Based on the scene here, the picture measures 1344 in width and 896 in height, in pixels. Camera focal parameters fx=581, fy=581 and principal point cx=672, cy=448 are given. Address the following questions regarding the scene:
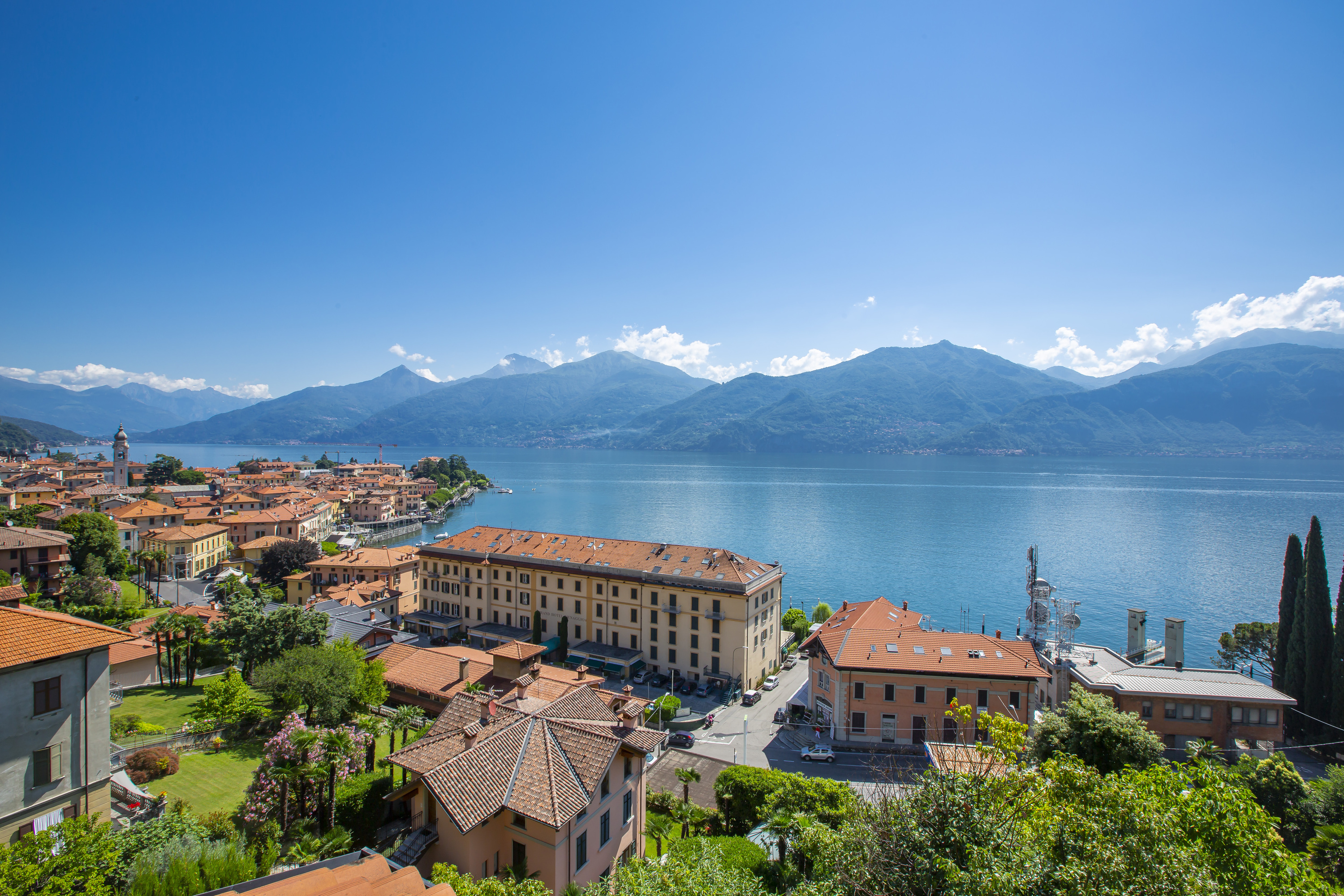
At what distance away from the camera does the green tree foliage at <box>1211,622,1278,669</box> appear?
4919 centimetres

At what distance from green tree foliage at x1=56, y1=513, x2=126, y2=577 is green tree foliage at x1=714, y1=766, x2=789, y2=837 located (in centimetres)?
7010

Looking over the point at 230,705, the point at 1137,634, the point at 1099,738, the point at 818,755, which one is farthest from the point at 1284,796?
the point at 230,705

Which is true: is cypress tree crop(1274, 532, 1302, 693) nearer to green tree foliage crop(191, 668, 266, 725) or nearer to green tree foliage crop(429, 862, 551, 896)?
green tree foliage crop(429, 862, 551, 896)

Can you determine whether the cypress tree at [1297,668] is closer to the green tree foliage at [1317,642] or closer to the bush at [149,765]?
the green tree foliage at [1317,642]

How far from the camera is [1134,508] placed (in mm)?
148875

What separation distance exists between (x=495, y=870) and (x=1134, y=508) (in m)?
181

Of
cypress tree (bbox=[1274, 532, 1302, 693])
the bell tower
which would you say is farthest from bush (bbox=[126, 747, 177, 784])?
the bell tower

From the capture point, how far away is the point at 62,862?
12062 mm

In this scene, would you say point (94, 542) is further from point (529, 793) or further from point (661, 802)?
point (529, 793)

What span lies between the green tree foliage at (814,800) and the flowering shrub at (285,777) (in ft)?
54.7

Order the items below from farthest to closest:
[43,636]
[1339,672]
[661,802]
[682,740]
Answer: [682,740] < [1339,672] < [661,802] < [43,636]

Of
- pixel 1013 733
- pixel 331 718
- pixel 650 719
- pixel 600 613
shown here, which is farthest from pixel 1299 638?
pixel 331 718

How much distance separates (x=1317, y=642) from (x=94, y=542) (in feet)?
342

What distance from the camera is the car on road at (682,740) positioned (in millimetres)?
35344
